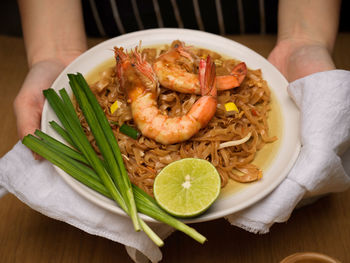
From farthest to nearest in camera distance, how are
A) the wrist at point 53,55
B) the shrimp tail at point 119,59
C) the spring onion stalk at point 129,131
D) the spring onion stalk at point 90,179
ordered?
1. the wrist at point 53,55
2. the shrimp tail at point 119,59
3. the spring onion stalk at point 129,131
4. the spring onion stalk at point 90,179

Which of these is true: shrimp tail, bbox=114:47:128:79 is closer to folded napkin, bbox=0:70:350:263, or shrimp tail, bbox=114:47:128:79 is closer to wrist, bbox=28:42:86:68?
wrist, bbox=28:42:86:68

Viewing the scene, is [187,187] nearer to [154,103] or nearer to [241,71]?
[154,103]

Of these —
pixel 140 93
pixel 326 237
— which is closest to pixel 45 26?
pixel 140 93

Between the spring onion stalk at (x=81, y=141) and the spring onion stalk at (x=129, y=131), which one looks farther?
the spring onion stalk at (x=129, y=131)

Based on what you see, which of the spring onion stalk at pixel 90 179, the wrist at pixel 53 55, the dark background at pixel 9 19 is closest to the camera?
the spring onion stalk at pixel 90 179

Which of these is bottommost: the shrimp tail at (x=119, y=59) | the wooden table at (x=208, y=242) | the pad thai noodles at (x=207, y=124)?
the wooden table at (x=208, y=242)

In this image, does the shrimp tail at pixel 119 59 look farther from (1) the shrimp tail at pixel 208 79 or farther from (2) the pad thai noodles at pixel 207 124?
(1) the shrimp tail at pixel 208 79

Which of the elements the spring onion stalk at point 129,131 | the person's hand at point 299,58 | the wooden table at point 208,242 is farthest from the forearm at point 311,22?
the spring onion stalk at point 129,131
